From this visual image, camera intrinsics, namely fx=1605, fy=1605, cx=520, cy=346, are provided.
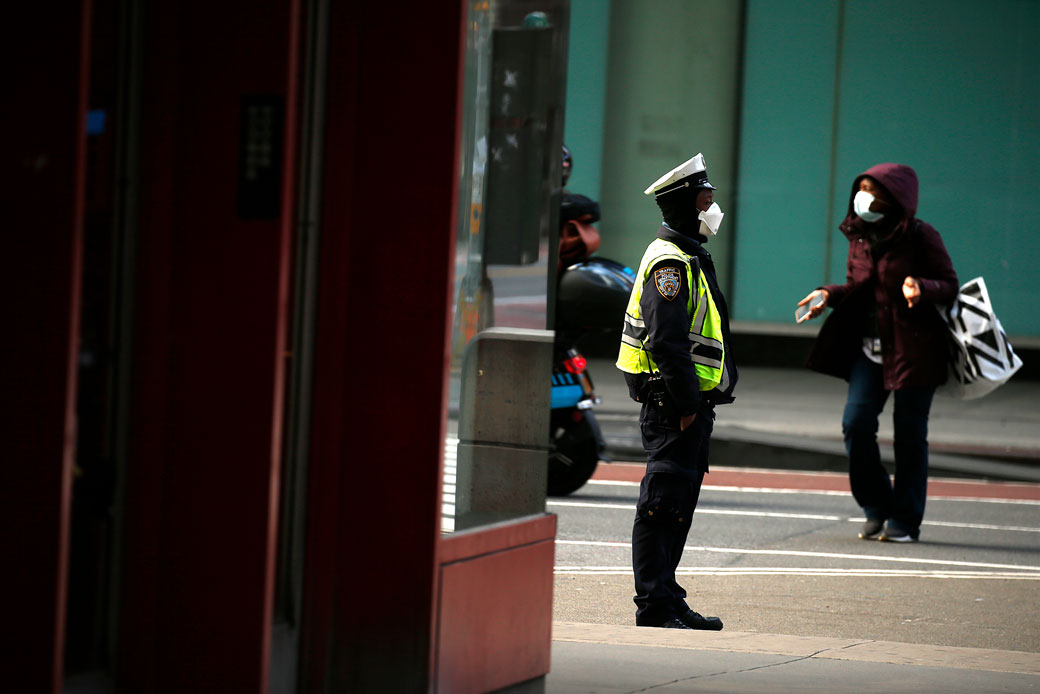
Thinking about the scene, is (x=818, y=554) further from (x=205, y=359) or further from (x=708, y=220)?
(x=205, y=359)

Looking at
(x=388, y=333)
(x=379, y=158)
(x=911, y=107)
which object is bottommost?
(x=388, y=333)

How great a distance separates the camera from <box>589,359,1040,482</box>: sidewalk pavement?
1212 cm

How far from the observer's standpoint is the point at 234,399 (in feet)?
11.7

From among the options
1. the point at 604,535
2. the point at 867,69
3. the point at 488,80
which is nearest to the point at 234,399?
the point at 488,80

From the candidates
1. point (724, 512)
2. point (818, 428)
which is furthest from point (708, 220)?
point (818, 428)

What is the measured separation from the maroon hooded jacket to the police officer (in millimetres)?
2413

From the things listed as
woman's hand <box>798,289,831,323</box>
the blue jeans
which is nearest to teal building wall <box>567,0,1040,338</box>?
woman's hand <box>798,289,831,323</box>

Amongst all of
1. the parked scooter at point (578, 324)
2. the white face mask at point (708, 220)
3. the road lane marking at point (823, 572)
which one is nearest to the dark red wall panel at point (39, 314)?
the white face mask at point (708, 220)

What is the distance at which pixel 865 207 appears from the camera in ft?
27.6

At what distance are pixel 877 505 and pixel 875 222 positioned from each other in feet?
4.91

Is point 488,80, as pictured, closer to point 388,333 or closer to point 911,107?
point 388,333

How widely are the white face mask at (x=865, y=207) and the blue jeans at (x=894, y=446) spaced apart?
0.73 m

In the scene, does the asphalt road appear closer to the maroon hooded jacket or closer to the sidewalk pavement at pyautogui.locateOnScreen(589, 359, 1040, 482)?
the maroon hooded jacket

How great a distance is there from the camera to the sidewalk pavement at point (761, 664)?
4848 millimetres
